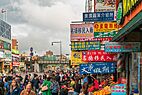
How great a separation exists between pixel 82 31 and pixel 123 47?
11994 mm

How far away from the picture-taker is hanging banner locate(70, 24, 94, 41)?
22.7m

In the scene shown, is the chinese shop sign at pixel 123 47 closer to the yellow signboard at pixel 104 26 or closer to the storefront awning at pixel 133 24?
the storefront awning at pixel 133 24

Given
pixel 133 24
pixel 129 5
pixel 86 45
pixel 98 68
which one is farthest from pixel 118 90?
pixel 86 45

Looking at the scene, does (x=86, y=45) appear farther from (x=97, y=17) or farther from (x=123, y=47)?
(x=123, y=47)

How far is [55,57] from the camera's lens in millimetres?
122938

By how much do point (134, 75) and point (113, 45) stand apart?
204cm

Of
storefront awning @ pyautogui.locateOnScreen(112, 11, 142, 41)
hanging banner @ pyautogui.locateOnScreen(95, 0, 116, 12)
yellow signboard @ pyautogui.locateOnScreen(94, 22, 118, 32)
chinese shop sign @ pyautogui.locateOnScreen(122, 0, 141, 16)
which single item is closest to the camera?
storefront awning @ pyautogui.locateOnScreen(112, 11, 142, 41)

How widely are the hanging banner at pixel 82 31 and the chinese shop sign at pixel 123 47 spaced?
11021 millimetres

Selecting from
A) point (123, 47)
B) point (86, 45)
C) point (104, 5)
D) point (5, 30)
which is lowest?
point (123, 47)

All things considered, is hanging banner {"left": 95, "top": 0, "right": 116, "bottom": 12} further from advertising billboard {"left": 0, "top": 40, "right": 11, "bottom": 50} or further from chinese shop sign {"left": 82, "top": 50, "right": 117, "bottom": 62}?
advertising billboard {"left": 0, "top": 40, "right": 11, "bottom": 50}

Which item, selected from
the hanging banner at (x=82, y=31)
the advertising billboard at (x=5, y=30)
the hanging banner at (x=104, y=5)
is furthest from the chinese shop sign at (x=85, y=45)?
the advertising billboard at (x=5, y=30)

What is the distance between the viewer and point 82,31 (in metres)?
22.9

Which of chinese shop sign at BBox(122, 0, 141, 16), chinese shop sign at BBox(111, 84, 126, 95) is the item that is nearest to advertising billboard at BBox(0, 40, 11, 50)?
chinese shop sign at BBox(122, 0, 141, 16)

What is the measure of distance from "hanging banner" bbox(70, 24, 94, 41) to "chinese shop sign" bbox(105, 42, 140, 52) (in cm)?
1102
